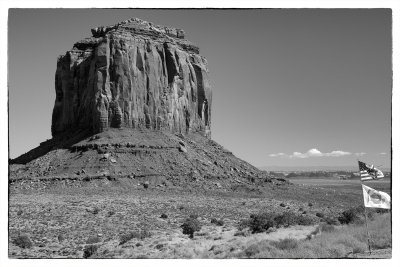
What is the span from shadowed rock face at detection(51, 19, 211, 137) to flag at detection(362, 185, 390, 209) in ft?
171

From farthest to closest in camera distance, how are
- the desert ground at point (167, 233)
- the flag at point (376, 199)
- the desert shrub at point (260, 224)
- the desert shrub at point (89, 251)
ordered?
1. the desert shrub at point (260, 224)
2. the desert shrub at point (89, 251)
3. the desert ground at point (167, 233)
4. the flag at point (376, 199)

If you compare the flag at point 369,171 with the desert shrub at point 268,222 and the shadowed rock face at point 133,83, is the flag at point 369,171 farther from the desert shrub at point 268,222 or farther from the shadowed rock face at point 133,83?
the shadowed rock face at point 133,83

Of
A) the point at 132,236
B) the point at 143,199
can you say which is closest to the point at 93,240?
the point at 132,236

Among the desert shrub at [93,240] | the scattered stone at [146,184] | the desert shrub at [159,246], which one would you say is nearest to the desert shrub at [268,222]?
the desert shrub at [159,246]

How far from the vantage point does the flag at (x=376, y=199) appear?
15.4m

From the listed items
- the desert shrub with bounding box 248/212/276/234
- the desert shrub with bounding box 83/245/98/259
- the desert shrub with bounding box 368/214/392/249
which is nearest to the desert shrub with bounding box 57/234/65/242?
the desert shrub with bounding box 83/245/98/259

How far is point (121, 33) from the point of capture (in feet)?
229

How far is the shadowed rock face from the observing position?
66.2 metres

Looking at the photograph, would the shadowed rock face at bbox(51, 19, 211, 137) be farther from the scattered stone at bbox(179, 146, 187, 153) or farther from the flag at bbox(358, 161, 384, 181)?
the flag at bbox(358, 161, 384, 181)

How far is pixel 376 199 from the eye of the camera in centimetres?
1552

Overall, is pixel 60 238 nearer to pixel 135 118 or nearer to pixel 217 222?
pixel 217 222

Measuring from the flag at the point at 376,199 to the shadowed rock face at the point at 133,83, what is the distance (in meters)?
52.0
